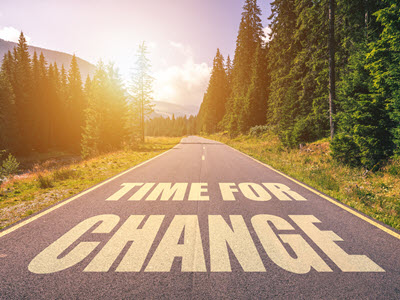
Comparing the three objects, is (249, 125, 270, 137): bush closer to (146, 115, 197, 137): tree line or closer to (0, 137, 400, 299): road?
(0, 137, 400, 299): road

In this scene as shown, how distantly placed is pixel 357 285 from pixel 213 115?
2351 inches

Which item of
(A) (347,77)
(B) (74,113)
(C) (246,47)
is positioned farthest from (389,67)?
(B) (74,113)

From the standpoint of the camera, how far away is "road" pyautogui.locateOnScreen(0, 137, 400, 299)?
7.86ft

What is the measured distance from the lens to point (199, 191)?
642 cm

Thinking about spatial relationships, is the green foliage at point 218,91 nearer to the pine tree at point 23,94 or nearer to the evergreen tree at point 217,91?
the evergreen tree at point 217,91

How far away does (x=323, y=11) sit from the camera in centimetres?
1395

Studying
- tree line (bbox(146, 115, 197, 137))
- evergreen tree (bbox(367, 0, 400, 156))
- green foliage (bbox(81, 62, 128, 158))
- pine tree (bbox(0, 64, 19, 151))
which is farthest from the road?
tree line (bbox(146, 115, 197, 137))

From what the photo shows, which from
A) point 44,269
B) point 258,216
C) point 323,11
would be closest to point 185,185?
point 258,216

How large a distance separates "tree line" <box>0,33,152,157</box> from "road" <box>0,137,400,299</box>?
793 inches

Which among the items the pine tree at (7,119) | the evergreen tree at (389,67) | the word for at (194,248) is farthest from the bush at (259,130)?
the pine tree at (7,119)

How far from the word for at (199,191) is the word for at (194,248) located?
1.50m

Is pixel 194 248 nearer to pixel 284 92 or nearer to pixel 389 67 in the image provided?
pixel 389 67

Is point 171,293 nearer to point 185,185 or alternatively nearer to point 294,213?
point 294,213

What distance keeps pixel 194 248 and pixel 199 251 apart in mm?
108
